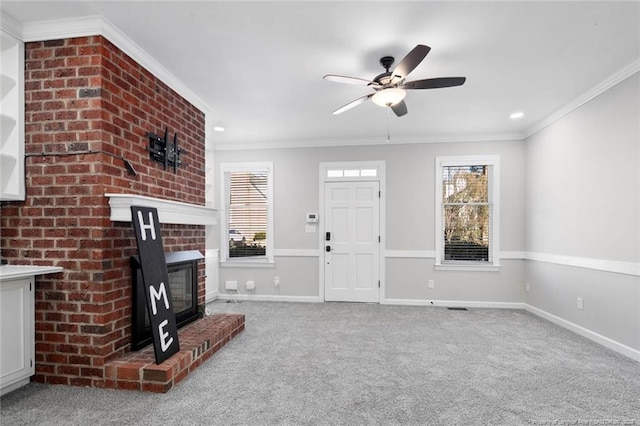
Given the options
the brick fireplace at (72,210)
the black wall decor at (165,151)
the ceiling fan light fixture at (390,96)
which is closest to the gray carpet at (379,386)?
the brick fireplace at (72,210)

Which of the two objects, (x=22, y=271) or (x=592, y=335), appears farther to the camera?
(x=592, y=335)

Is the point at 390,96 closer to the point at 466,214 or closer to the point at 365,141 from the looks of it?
the point at 365,141

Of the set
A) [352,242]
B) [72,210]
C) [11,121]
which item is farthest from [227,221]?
[11,121]

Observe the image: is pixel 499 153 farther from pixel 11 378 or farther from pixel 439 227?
pixel 11 378

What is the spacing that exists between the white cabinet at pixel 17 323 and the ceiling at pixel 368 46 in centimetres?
178

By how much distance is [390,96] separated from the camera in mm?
2768

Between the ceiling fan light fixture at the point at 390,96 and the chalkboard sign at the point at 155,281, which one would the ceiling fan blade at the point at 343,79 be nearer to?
the ceiling fan light fixture at the point at 390,96

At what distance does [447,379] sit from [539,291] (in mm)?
2796

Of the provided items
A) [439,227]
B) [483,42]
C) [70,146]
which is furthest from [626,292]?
[70,146]

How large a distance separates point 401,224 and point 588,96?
8.87ft

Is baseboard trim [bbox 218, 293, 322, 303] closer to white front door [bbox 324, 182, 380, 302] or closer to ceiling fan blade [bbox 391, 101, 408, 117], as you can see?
white front door [bbox 324, 182, 380, 302]

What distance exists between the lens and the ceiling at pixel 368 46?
84.7 inches

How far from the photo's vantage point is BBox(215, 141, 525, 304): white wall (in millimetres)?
4895

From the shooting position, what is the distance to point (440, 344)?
10.8 ft
